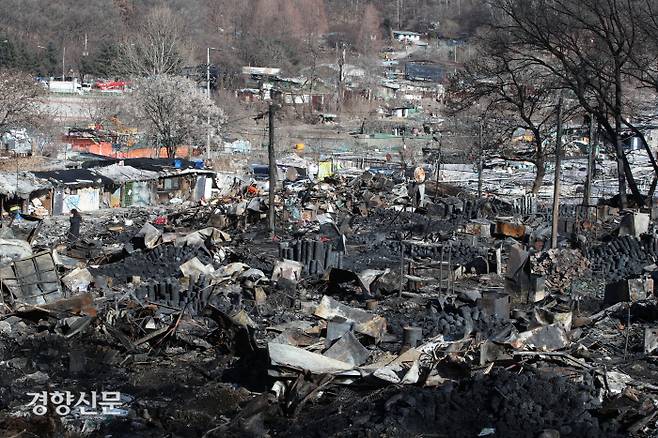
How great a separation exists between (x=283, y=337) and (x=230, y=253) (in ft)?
20.2

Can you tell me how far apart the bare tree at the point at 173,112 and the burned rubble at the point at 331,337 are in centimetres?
1909

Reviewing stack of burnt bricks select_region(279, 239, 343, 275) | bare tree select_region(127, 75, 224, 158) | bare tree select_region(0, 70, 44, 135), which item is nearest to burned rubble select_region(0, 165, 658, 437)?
stack of burnt bricks select_region(279, 239, 343, 275)

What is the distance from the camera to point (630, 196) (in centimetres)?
2544

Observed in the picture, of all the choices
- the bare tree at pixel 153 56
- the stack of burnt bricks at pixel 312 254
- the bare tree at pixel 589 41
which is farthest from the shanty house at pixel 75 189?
the bare tree at pixel 153 56

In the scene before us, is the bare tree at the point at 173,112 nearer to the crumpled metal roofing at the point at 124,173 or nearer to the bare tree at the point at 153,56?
the bare tree at the point at 153,56

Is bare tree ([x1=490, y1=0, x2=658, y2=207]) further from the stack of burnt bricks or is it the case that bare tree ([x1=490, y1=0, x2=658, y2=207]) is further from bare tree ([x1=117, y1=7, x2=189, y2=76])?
bare tree ([x1=117, y1=7, x2=189, y2=76])

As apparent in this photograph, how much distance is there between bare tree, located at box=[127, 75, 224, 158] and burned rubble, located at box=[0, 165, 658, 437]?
1909cm

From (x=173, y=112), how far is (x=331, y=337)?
28.9 m

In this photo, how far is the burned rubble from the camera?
303 inches

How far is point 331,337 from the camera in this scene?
986 centimetres

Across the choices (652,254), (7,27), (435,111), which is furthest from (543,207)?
(7,27)

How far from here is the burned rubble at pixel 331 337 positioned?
7.70m

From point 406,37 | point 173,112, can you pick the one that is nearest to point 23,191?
point 173,112

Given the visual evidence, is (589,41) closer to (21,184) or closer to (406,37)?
(21,184)
